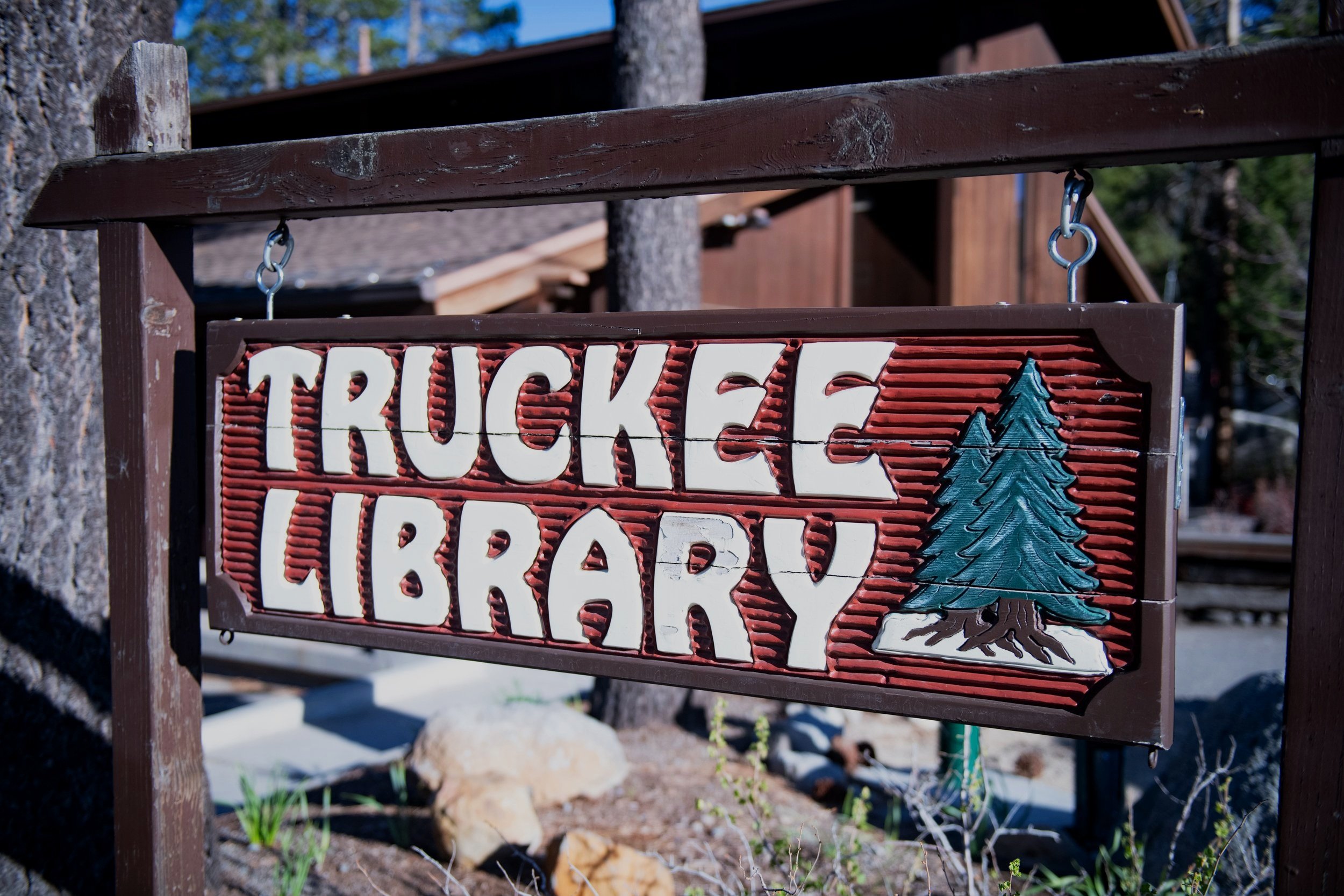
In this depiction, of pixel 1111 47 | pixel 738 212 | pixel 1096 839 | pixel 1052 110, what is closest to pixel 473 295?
pixel 738 212

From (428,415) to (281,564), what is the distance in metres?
0.44

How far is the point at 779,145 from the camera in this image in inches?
62.9

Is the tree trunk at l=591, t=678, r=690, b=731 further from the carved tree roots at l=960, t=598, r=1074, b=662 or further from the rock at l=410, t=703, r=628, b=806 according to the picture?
the carved tree roots at l=960, t=598, r=1074, b=662

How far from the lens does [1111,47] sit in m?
9.96

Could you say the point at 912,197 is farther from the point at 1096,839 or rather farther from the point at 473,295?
the point at 1096,839

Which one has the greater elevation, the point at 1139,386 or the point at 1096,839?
the point at 1139,386

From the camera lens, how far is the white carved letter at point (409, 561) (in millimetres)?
1835

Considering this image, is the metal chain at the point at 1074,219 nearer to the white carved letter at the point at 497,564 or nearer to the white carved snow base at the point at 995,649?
the white carved snow base at the point at 995,649

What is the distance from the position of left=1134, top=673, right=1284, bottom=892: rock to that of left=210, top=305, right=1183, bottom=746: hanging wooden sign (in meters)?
1.54

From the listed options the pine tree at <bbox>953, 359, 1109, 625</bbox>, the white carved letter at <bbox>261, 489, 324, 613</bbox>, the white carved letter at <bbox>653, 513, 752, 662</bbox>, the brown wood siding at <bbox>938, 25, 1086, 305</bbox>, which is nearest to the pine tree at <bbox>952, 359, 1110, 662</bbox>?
the pine tree at <bbox>953, 359, 1109, 625</bbox>

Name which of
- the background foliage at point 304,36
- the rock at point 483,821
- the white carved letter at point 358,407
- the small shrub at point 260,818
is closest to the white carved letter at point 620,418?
the white carved letter at point 358,407

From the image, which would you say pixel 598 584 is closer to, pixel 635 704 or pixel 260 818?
pixel 260 818

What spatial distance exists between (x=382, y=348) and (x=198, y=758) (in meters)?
0.97

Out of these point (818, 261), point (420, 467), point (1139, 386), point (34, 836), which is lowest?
point (34, 836)
